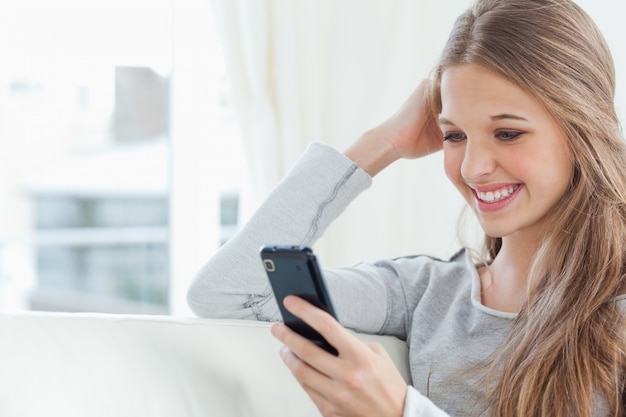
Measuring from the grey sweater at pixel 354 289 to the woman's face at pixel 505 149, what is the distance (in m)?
0.19

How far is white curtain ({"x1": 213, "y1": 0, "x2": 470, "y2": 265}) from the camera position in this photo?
232 cm

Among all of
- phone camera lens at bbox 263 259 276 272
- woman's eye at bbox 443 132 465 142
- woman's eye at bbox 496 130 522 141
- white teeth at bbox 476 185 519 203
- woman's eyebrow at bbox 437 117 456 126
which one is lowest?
phone camera lens at bbox 263 259 276 272

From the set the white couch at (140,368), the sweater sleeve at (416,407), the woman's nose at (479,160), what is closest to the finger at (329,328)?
the sweater sleeve at (416,407)

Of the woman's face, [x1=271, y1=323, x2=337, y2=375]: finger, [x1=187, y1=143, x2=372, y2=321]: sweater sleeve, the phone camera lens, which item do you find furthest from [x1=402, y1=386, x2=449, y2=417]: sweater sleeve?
[x1=187, y1=143, x2=372, y2=321]: sweater sleeve

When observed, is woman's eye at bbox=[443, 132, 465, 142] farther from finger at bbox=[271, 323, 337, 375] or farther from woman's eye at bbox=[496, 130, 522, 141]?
finger at bbox=[271, 323, 337, 375]

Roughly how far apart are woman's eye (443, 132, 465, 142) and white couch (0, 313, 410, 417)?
0.43 m

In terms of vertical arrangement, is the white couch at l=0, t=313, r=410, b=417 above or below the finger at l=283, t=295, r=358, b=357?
below

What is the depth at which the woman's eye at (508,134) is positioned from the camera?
52.4 inches

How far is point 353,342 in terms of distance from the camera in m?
1.05

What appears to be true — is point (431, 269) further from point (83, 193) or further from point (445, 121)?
point (83, 193)

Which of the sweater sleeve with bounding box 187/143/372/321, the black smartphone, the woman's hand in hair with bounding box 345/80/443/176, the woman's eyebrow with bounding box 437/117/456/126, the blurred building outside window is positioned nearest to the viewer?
the black smartphone

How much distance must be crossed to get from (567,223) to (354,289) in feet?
1.23

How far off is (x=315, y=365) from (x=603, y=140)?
60cm

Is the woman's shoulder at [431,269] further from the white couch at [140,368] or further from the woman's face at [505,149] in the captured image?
the white couch at [140,368]
